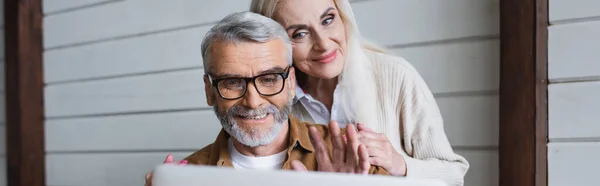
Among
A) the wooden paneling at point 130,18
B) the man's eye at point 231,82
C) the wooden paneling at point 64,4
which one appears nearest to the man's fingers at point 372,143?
the man's eye at point 231,82

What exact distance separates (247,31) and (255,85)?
82mm

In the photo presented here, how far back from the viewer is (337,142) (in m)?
0.91

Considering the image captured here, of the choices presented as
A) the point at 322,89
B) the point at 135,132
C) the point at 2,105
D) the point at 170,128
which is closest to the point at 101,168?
the point at 135,132

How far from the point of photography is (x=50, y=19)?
1866 mm

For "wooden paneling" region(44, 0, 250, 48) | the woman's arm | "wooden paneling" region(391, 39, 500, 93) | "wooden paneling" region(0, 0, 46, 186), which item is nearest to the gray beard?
Answer: the woman's arm

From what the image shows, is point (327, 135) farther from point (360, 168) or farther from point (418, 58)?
point (418, 58)

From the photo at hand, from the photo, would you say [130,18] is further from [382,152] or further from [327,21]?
[382,152]

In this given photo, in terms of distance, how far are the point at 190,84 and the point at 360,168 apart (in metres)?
0.73

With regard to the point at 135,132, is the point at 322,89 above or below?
above

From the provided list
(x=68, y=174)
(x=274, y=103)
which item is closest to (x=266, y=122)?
(x=274, y=103)
